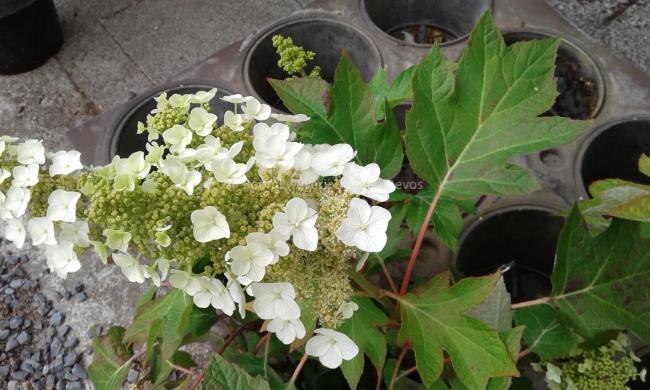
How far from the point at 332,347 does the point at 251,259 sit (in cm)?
24

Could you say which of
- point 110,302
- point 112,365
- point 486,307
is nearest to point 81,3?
point 110,302

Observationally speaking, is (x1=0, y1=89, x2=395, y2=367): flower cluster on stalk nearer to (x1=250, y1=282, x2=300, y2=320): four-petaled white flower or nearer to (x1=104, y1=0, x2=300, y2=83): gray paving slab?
(x1=250, y1=282, x2=300, y2=320): four-petaled white flower

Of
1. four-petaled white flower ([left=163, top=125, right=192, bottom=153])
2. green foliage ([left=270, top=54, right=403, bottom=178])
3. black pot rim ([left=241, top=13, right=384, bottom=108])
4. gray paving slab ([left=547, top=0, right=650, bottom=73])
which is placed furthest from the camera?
gray paving slab ([left=547, top=0, right=650, bottom=73])

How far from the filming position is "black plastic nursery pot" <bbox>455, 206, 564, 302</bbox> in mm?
1574

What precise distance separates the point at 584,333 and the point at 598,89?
44.5 inches

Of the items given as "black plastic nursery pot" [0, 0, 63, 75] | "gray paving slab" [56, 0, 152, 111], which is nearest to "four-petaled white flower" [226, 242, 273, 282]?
"gray paving slab" [56, 0, 152, 111]

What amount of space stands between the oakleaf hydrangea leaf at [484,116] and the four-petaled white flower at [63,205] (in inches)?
21.4

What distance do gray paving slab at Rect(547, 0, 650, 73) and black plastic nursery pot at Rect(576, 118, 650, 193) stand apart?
26.7 inches

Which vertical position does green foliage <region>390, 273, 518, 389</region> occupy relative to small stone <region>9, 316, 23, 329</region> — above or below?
above

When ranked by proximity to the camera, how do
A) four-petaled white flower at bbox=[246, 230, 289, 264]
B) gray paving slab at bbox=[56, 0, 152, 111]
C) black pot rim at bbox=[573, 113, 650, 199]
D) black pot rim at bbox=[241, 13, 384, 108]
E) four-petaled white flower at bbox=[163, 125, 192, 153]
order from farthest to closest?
gray paving slab at bbox=[56, 0, 152, 111], black pot rim at bbox=[241, 13, 384, 108], black pot rim at bbox=[573, 113, 650, 199], four-petaled white flower at bbox=[163, 125, 192, 153], four-petaled white flower at bbox=[246, 230, 289, 264]

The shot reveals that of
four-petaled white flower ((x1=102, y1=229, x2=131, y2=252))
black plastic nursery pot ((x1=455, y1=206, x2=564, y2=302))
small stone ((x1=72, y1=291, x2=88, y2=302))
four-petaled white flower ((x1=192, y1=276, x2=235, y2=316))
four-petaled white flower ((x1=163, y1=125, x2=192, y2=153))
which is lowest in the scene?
small stone ((x1=72, y1=291, x2=88, y2=302))

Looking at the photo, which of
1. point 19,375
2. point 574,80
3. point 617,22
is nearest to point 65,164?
point 19,375

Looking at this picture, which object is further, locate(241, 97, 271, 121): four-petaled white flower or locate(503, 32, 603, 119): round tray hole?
locate(503, 32, 603, 119): round tray hole

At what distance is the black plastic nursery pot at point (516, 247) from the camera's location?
1574 mm
